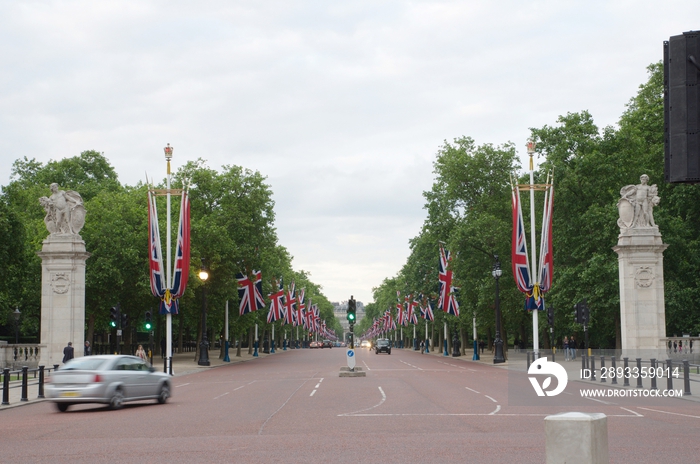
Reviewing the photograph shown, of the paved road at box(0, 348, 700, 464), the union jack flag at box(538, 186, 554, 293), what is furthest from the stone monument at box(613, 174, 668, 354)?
the paved road at box(0, 348, 700, 464)

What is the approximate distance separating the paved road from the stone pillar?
15703 millimetres

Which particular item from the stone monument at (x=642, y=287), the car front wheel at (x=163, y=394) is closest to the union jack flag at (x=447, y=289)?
the stone monument at (x=642, y=287)

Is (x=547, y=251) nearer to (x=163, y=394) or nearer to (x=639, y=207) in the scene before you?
(x=639, y=207)

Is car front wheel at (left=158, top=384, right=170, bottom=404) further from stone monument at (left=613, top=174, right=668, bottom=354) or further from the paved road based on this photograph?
stone monument at (left=613, top=174, right=668, bottom=354)

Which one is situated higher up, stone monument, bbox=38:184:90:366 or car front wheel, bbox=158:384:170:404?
stone monument, bbox=38:184:90:366

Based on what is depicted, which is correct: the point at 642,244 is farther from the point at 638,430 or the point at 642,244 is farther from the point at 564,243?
the point at 638,430

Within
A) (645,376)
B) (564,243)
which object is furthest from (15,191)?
(645,376)

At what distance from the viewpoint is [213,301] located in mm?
63281

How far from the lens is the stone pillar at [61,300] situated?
134ft

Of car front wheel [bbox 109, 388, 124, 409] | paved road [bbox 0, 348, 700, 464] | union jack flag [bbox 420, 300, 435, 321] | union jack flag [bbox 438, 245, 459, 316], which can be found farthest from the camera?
union jack flag [bbox 420, 300, 435, 321]

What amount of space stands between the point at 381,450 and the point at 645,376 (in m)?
20.7

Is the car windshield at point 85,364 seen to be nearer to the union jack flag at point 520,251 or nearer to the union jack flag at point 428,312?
the union jack flag at point 520,251

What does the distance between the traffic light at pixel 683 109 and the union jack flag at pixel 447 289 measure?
52406 mm

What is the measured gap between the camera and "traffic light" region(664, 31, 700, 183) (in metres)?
9.91
